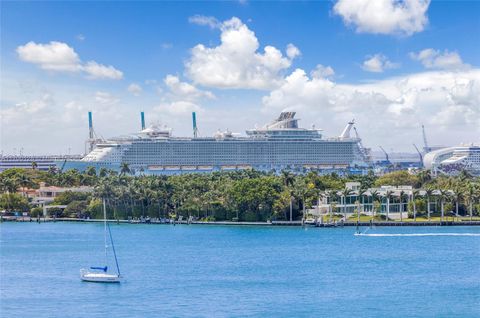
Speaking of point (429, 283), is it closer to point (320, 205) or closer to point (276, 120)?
point (320, 205)

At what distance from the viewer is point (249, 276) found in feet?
181

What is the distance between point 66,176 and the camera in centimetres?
12912

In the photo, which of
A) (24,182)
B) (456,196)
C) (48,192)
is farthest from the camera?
(24,182)

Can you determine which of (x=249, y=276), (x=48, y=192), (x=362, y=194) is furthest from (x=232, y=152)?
(x=249, y=276)

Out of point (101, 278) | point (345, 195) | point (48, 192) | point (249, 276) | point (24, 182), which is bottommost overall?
point (249, 276)

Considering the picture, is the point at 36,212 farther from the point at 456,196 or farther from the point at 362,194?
the point at 456,196

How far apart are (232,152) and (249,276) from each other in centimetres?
11621

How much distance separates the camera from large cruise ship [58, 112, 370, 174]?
167 meters

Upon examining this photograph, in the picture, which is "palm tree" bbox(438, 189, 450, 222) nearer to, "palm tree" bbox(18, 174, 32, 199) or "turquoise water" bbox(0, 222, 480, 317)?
"turquoise water" bbox(0, 222, 480, 317)

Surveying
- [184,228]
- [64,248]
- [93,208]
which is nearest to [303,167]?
[93,208]

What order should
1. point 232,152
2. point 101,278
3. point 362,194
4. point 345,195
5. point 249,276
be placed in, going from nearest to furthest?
point 101,278 < point 249,276 < point 345,195 < point 362,194 < point 232,152

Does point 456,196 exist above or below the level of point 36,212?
above

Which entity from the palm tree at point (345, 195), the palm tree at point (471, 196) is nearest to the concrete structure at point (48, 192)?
the palm tree at point (345, 195)

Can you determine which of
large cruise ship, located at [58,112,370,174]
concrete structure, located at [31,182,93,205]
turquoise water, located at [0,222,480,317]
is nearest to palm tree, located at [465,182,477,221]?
turquoise water, located at [0,222,480,317]
